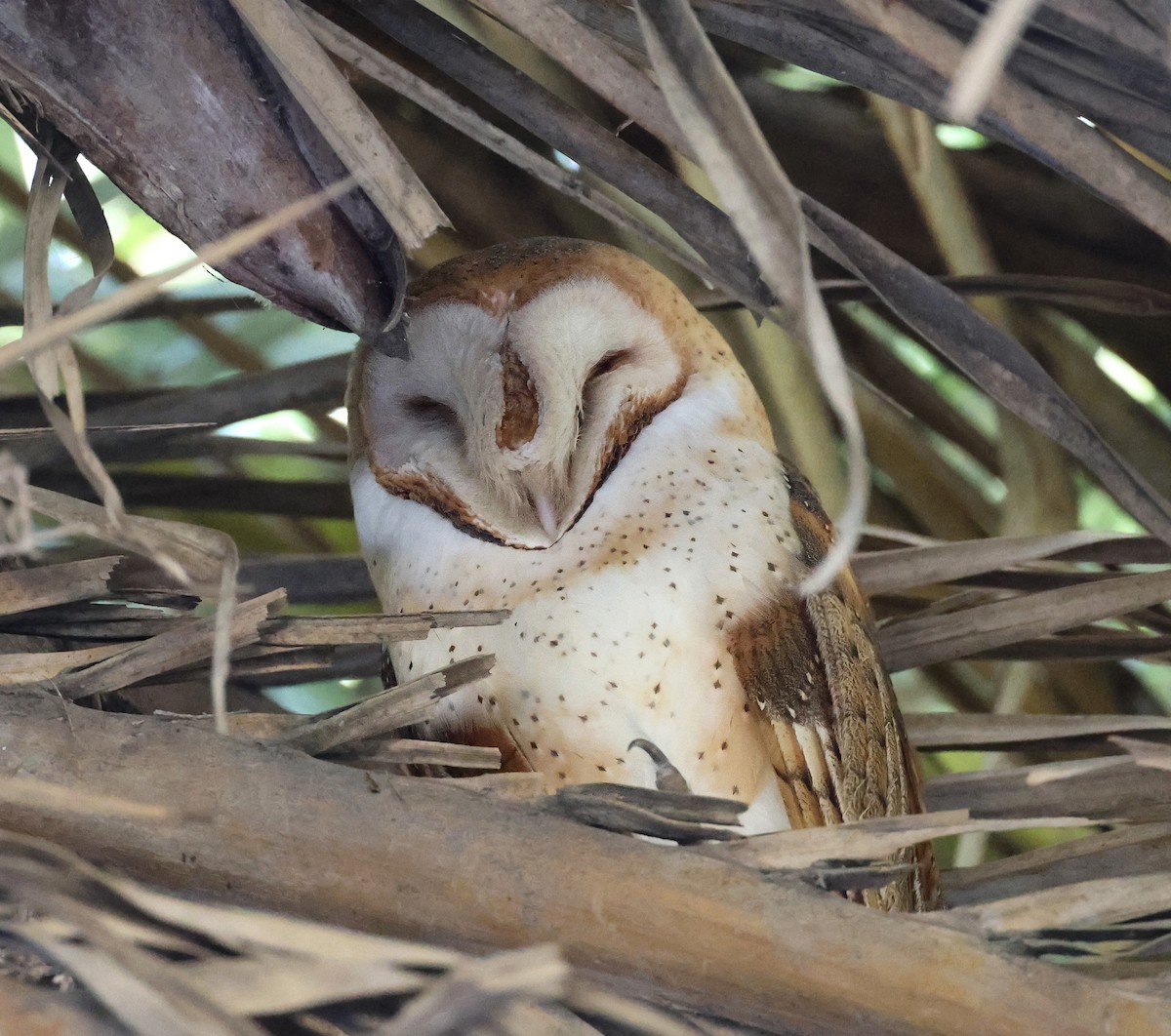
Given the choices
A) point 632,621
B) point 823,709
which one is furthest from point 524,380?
point 823,709

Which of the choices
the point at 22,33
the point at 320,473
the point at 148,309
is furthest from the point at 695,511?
the point at 320,473

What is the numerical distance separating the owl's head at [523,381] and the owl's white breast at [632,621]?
0.10 ft

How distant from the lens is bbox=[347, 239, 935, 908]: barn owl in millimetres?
925

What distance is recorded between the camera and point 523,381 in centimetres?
95

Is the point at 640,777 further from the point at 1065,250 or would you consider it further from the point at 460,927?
the point at 1065,250

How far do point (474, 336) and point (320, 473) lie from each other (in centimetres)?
88

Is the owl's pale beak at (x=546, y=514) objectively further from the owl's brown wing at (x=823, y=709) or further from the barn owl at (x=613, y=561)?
the owl's brown wing at (x=823, y=709)

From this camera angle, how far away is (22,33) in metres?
0.72

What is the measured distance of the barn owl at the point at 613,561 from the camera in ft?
3.03

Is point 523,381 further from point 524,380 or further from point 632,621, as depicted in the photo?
point 632,621

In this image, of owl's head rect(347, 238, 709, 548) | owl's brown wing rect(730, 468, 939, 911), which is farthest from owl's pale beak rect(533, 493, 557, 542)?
owl's brown wing rect(730, 468, 939, 911)

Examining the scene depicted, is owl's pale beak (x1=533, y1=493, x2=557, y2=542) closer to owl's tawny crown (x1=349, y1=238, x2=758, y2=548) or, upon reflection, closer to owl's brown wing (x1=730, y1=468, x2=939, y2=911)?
owl's tawny crown (x1=349, y1=238, x2=758, y2=548)

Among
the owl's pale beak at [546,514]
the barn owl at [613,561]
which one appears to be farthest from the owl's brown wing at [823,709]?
the owl's pale beak at [546,514]

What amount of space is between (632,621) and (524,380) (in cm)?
21
